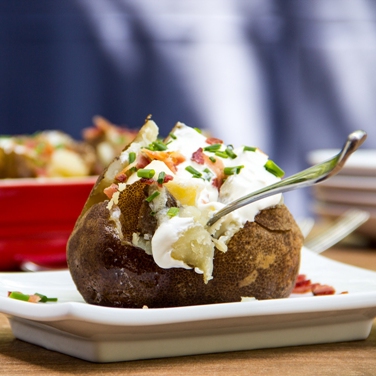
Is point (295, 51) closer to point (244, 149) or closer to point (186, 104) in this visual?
point (186, 104)

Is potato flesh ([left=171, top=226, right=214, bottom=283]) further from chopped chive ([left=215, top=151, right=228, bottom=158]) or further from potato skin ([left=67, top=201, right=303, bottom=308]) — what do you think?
chopped chive ([left=215, top=151, right=228, bottom=158])

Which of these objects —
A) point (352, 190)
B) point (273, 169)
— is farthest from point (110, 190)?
point (352, 190)

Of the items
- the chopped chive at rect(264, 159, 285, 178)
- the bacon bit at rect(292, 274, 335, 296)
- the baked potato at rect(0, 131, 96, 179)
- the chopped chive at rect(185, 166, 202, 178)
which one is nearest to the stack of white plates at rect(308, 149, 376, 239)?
the baked potato at rect(0, 131, 96, 179)

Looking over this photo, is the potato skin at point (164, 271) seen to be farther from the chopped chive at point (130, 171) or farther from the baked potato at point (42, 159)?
the baked potato at point (42, 159)

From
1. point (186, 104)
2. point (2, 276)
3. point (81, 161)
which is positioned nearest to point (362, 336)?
point (2, 276)

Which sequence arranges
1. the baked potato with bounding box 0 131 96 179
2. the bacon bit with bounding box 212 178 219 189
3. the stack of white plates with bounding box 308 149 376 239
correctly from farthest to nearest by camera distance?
1. the stack of white plates with bounding box 308 149 376 239
2. the baked potato with bounding box 0 131 96 179
3. the bacon bit with bounding box 212 178 219 189

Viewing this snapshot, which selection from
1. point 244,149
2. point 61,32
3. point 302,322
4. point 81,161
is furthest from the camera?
point 61,32

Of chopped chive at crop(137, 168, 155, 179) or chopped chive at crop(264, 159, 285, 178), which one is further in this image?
chopped chive at crop(264, 159, 285, 178)
